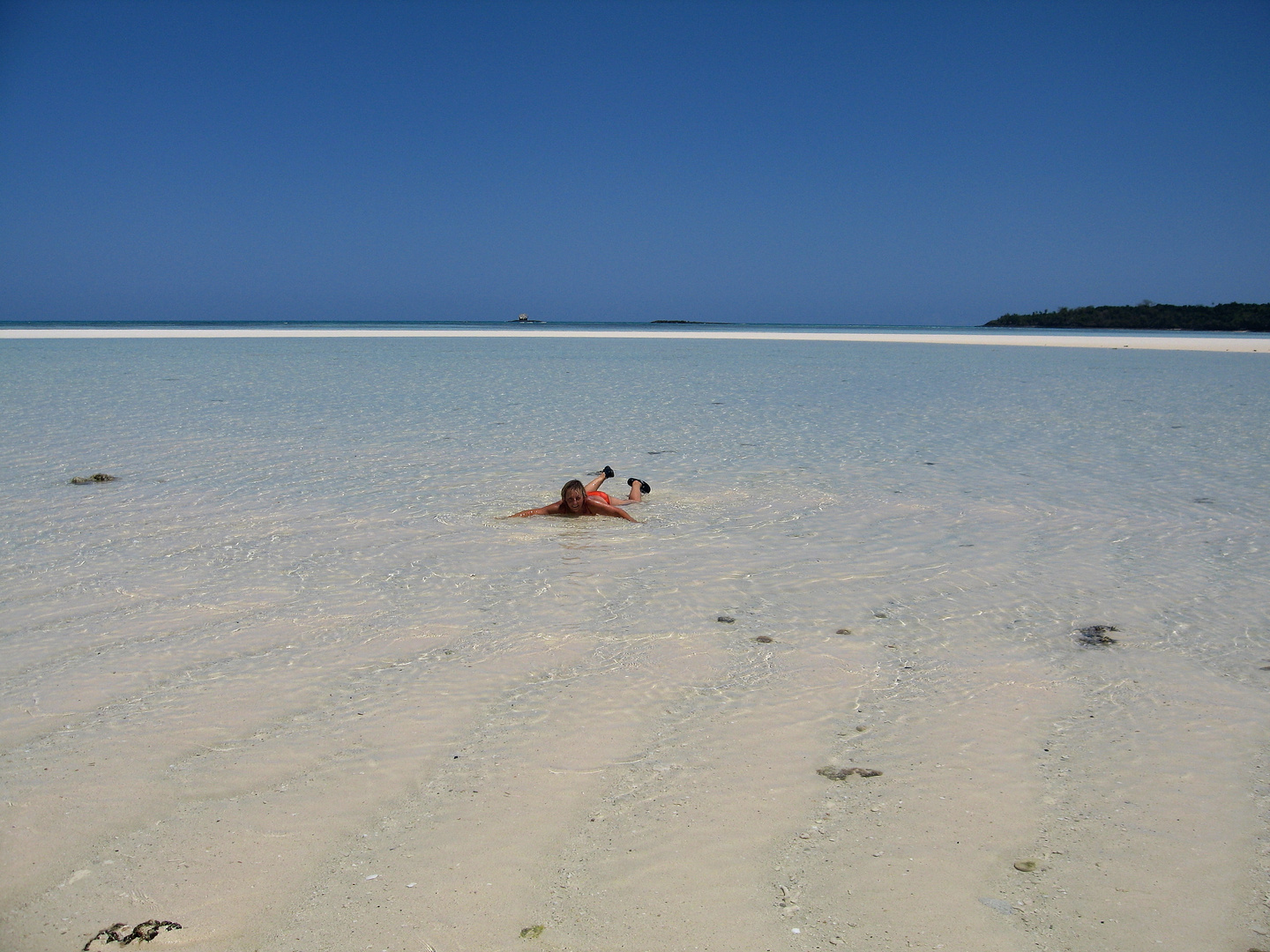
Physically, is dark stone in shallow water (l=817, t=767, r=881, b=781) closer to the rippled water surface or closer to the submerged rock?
the submerged rock

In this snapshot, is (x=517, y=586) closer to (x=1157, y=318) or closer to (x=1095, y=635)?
(x=1095, y=635)

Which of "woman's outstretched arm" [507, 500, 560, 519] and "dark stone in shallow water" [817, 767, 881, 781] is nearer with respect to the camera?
"dark stone in shallow water" [817, 767, 881, 781]

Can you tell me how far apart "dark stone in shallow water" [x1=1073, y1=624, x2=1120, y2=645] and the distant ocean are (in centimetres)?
5

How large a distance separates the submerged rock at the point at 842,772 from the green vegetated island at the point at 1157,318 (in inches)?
3438

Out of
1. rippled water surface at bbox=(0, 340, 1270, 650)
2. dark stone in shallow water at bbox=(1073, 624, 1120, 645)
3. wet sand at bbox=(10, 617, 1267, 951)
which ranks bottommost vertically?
wet sand at bbox=(10, 617, 1267, 951)

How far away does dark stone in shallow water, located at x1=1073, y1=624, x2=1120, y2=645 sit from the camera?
3.93m

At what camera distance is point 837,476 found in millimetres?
7684

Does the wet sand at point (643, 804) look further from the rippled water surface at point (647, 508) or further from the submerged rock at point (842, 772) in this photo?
the rippled water surface at point (647, 508)

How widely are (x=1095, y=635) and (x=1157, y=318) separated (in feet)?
315

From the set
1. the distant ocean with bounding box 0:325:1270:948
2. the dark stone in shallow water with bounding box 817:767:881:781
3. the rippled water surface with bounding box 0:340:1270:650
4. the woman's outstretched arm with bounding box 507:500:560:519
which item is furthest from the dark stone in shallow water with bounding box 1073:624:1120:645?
the woman's outstretched arm with bounding box 507:500:560:519

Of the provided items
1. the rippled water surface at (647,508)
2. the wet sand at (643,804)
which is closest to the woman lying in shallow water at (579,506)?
the rippled water surface at (647,508)

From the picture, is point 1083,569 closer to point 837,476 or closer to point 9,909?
point 837,476

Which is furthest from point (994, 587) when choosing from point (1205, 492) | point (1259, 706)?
point (1205, 492)

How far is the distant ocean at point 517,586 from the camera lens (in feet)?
9.22
